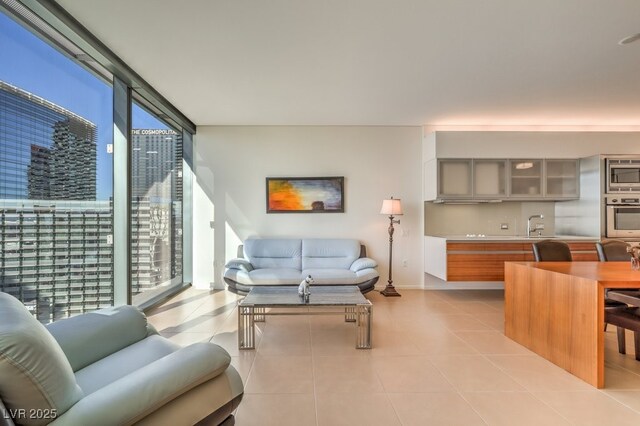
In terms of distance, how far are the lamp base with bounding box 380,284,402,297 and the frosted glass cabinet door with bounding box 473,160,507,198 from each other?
1.88 metres

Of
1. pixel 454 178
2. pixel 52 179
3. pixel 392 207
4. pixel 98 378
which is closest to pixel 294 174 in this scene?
pixel 392 207

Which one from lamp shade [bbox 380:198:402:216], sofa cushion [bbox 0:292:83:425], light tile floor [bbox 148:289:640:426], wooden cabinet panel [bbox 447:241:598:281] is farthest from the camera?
lamp shade [bbox 380:198:402:216]

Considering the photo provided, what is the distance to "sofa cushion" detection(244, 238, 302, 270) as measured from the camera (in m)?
4.62

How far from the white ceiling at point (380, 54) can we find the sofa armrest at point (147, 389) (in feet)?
7.43

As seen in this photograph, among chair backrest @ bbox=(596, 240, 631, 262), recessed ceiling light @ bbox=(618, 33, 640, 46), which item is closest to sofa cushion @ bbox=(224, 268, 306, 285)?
chair backrest @ bbox=(596, 240, 631, 262)

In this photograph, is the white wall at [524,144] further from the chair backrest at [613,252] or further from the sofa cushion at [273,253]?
the sofa cushion at [273,253]

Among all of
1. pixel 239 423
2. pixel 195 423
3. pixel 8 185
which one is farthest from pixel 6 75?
pixel 239 423

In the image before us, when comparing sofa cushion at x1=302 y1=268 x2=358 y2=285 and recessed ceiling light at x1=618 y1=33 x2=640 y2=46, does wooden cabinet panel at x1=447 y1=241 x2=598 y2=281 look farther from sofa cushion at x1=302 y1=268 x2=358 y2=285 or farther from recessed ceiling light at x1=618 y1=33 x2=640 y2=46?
recessed ceiling light at x1=618 y1=33 x2=640 y2=46

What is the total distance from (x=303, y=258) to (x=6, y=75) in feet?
11.9

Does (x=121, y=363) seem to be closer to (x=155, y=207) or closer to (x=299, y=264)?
(x=155, y=207)

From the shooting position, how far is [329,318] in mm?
3607

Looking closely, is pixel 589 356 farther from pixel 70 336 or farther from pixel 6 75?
pixel 6 75

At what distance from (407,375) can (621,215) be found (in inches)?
172

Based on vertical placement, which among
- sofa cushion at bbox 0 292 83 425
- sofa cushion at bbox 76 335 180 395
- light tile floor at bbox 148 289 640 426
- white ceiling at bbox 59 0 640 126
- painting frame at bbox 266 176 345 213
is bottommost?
light tile floor at bbox 148 289 640 426
